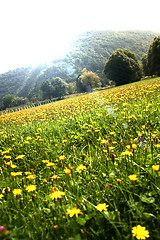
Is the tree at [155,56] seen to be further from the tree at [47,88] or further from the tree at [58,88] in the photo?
the tree at [47,88]

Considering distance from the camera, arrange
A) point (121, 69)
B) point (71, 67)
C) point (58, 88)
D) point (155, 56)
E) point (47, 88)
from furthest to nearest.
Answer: point (71, 67) < point (47, 88) < point (58, 88) < point (121, 69) < point (155, 56)

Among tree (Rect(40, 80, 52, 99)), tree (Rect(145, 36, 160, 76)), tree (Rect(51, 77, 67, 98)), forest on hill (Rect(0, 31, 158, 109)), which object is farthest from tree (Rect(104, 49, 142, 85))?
forest on hill (Rect(0, 31, 158, 109))

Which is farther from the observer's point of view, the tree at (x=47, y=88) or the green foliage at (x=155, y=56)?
the tree at (x=47, y=88)

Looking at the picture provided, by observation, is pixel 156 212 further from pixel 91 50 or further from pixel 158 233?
pixel 91 50

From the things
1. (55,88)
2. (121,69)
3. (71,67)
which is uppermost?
(71,67)

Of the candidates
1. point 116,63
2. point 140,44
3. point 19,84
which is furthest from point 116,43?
point 116,63

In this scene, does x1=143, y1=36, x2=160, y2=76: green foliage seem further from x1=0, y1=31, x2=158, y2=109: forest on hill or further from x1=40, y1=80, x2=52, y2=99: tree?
x1=0, y1=31, x2=158, y2=109: forest on hill

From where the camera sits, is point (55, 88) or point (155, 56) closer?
point (155, 56)

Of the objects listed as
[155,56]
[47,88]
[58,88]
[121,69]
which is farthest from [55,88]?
[155,56]

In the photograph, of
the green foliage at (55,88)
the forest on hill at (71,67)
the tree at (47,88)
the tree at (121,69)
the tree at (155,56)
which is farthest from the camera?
the forest on hill at (71,67)

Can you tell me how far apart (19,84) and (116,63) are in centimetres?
13071

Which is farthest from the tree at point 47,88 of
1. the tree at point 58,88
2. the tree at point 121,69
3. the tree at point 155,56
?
the tree at point 155,56

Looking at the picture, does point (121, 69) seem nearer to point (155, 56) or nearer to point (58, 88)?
point (155, 56)

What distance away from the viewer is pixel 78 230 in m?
1.19
